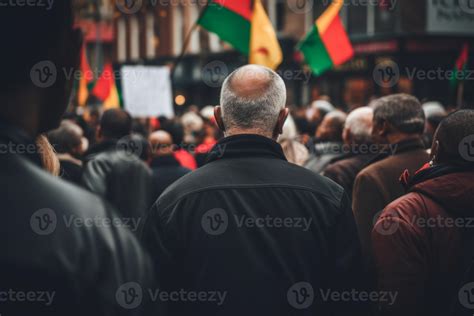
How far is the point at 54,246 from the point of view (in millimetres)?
1294

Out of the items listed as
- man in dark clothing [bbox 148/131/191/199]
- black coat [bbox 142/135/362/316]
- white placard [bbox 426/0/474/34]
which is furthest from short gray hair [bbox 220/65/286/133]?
white placard [bbox 426/0/474/34]

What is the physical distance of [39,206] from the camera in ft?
4.38

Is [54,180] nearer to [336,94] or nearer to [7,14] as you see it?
[7,14]

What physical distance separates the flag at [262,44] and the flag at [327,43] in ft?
4.53

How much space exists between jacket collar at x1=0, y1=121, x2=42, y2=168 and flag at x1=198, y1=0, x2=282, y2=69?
7.10m

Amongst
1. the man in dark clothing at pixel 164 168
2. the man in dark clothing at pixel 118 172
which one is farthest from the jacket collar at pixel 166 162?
the man in dark clothing at pixel 118 172

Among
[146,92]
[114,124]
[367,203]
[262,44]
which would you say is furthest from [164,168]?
[146,92]

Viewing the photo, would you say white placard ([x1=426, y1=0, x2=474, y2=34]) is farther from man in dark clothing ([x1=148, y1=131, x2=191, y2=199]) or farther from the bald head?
man in dark clothing ([x1=148, y1=131, x2=191, y2=199])

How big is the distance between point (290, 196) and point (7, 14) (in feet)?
5.23

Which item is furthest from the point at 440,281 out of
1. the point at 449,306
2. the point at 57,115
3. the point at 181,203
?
the point at 57,115

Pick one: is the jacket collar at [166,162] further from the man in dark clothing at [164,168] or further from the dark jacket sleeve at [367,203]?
the dark jacket sleeve at [367,203]

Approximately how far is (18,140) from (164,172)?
18.0 feet

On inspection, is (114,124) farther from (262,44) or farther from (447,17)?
(447,17)

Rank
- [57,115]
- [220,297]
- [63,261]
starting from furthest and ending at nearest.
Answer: [220,297], [57,115], [63,261]
